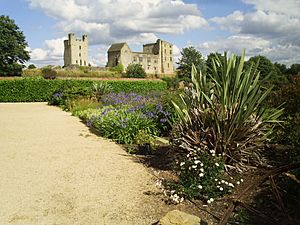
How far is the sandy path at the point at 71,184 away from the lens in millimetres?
3611

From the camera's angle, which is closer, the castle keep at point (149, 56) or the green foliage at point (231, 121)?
the green foliage at point (231, 121)

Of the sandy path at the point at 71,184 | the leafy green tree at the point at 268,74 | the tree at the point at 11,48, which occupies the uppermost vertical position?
the tree at the point at 11,48

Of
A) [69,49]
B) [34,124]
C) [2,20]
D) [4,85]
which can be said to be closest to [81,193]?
[34,124]

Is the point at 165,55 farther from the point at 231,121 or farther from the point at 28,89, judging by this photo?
the point at 231,121

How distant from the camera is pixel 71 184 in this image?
15.3ft

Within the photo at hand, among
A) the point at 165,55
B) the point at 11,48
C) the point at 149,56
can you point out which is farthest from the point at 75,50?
the point at 11,48

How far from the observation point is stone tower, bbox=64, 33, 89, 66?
219 ft

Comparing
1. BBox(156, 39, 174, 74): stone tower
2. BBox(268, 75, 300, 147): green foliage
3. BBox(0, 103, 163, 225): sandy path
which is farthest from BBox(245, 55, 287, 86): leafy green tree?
BBox(156, 39, 174, 74): stone tower

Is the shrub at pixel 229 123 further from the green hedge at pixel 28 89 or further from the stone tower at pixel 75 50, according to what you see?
the stone tower at pixel 75 50

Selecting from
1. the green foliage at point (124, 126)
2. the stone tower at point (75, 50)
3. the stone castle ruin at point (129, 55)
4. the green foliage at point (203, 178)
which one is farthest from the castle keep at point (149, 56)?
the green foliage at point (203, 178)

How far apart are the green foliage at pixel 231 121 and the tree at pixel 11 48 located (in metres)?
37.7

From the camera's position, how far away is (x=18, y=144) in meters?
7.71

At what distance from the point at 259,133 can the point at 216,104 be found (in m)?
0.84

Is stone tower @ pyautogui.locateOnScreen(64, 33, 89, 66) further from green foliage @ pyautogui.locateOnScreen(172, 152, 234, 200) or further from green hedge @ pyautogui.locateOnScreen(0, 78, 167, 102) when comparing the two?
green foliage @ pyautogui.locateOnScreen(172, 152, 234, 200)
